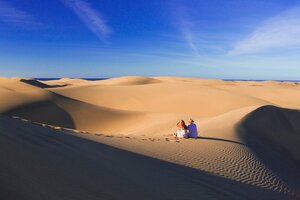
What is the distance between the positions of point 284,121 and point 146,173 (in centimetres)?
1467

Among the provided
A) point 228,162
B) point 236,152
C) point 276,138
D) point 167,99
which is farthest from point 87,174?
point 167,99

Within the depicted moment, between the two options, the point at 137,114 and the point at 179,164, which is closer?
the point at 179,164

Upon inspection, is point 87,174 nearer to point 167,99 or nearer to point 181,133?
point 181,133

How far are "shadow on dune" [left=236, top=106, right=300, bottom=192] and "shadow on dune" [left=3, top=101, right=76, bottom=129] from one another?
36.0 ft

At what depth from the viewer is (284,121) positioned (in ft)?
66.3

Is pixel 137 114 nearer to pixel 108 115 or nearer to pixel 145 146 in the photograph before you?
pixel 108 115

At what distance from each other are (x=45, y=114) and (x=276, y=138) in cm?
1434

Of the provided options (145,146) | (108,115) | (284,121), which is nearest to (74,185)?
(145,146)

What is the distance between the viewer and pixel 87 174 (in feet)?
20.1

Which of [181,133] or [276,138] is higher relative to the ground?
[181,133]

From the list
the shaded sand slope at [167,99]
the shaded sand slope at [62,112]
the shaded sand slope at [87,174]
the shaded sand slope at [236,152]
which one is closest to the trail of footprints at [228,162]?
the shaded sand slope at [236,152]

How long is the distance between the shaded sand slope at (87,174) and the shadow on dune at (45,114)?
14.3 m

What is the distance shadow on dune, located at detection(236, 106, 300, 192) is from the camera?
40.2ft

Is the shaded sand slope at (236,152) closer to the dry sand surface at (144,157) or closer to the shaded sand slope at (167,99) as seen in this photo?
the dry sand surface at (144,157)
